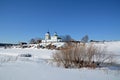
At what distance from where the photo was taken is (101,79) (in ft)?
27.9

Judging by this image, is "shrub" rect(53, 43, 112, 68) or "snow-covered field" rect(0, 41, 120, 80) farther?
"shrub" rect(53, 43, 112, 68)

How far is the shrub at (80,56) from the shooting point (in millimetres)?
16266

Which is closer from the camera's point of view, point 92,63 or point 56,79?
point 56,79

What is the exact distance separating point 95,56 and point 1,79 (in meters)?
10.8

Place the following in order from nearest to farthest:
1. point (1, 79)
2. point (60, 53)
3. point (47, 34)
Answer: point (1, 79) < point (60, 53) < point (47, 34)

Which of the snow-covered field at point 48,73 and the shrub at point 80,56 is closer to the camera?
the snow-covered field at point 48,73

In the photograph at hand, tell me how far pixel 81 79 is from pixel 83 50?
841cm

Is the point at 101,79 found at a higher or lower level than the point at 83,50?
lower

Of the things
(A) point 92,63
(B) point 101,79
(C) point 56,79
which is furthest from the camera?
(A) point 92,63

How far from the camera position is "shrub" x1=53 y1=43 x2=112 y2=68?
1627 centimetres

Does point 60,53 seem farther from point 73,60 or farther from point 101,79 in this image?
point 101,79

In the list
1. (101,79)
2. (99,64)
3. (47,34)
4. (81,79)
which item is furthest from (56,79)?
(47,34)

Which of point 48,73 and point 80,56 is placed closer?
point 48,73

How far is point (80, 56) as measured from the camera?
16.7m
